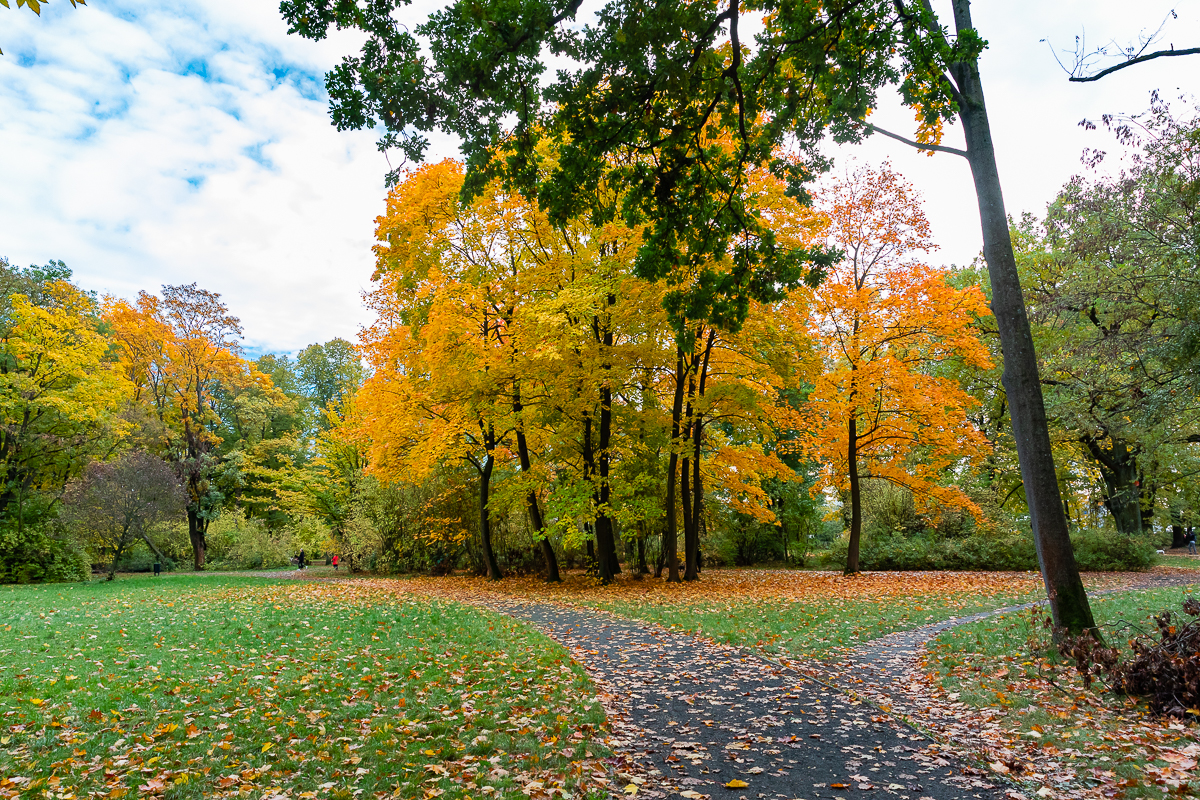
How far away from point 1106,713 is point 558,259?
13.4 meters

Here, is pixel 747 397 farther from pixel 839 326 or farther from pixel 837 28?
pixel 837 28

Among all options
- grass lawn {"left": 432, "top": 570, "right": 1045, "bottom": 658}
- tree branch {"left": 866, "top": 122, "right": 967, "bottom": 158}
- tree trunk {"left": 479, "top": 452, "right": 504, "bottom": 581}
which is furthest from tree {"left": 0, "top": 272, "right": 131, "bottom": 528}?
tree branch {"left": 866, "top": 122, "right": 967, "bottom": 158}

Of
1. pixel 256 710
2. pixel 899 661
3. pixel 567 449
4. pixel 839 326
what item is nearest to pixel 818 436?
pixel 839 326

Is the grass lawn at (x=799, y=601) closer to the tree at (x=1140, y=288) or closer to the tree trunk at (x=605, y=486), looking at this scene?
the tree trunk at (x=605, y=486)

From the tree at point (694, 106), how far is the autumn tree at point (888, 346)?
11187 mm

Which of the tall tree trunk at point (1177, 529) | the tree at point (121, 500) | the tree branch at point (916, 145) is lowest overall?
the tall tree trunk at point (1177, 529)

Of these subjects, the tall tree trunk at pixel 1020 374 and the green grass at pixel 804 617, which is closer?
the tall tree trunk at pixel 1020 374

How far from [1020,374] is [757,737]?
209 inches

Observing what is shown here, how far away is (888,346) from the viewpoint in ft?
62.4

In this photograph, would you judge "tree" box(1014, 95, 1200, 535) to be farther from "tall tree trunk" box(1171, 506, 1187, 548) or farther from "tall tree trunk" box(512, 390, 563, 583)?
"tall tree trunk" box(1171, 506, 1187, 548)

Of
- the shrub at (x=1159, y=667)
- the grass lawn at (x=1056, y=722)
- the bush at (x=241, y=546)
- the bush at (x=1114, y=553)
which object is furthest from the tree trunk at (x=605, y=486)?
the bush at (x=241, y=546)

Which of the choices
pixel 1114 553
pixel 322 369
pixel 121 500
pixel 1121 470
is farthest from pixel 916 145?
pixel 322 369

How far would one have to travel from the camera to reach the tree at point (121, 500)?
69.0 ft

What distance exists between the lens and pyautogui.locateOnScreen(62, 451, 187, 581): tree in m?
21.0
